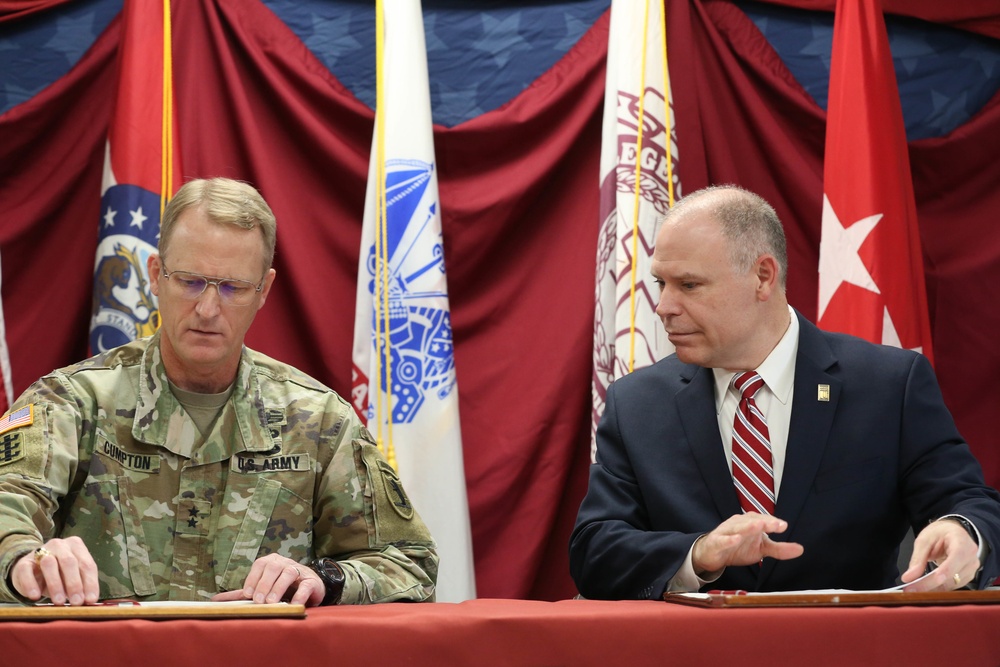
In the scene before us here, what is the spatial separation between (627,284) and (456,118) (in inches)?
33.2

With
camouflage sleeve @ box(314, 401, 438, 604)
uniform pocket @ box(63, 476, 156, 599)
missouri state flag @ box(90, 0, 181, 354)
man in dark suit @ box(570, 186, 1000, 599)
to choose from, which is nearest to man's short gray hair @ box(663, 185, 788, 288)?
man in dark suit @ box(570, 186, 1000, 599)

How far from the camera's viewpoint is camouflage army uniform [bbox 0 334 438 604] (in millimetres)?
1860

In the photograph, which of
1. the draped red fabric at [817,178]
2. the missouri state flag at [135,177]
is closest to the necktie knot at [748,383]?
the draped red fabric at [817,178]

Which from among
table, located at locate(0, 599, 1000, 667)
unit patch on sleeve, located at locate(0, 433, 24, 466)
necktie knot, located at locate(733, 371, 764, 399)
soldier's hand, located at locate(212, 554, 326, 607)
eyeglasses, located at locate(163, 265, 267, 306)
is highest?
eyeglasses, located at locate(163, 265, 267, 306)

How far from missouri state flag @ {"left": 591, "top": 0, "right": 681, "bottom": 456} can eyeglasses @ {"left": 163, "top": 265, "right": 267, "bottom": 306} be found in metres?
1.22

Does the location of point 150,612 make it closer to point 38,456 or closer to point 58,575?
point 58,575

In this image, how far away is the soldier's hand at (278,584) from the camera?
1.50 meters

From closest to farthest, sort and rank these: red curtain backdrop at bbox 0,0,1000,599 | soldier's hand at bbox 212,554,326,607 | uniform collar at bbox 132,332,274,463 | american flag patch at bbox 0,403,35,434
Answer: soldier's hand at bbox 212,554,326,607
american flag patch at bbox 0,403,35,434
uniform collar at bbox 132,332,274,463
red curtain backdrop at bbox 0,0,1000,599

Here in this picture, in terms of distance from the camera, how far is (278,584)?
59.1 inches

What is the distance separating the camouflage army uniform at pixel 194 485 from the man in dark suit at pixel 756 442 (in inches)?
15.4

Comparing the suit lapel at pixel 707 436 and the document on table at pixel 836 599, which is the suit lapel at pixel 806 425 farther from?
the document on table at pixel 836 599

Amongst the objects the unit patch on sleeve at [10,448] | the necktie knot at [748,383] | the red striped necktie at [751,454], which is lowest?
the red striped necktie at [751,454]

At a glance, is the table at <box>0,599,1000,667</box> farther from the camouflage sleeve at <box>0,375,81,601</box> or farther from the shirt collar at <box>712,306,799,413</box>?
the shirt collar at <box>712,306,799,413</box>

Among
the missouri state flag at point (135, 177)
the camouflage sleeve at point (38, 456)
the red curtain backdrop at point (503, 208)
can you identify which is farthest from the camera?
the red curtain backdrop at point (503, 208)
